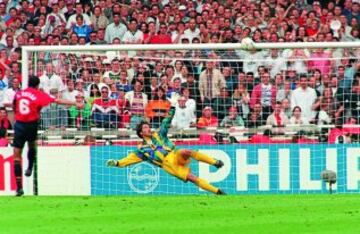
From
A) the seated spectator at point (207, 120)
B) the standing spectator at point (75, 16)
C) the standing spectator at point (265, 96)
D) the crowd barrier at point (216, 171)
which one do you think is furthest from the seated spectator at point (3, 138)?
the standing spectator at point (75, 16)

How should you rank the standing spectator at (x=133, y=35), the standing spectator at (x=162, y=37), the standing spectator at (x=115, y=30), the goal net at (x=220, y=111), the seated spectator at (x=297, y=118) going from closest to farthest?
1. the goal net at (x=220, y=111)
2. the seated spectator at (x=297, y=118)
3. the standing spectator at (x=162, y=37)
4. the standing spectator at (x=133, y=35)
5. the standing spectator at (x=115, y=30)

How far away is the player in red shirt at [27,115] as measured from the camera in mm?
21500

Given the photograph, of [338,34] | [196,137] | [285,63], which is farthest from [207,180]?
[338,34]

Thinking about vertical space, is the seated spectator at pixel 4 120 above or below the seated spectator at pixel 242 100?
below

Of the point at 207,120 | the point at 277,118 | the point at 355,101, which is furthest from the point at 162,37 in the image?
the point at 355,101

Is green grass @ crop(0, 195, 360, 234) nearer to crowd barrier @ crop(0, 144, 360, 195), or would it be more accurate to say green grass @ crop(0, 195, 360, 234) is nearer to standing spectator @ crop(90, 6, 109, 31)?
crowd barrier @ crop(0, 144, 360, 195)

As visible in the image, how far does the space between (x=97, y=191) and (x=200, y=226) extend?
7.87m

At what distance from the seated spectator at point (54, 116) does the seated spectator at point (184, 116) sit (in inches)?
84.0

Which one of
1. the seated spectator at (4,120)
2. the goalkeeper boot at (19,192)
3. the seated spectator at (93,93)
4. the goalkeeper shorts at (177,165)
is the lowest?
the goalkeeper boot at (19,192)

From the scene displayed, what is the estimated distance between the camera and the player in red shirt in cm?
2150

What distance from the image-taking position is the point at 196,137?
23406 millimetres

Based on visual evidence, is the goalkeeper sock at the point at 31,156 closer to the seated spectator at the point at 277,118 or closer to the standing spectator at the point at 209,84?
the standing spectator at the point at 209,84

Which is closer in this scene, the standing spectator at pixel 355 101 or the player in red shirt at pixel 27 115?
the player in red shirt at pixel 27 115

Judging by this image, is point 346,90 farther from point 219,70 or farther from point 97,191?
point 97,191
